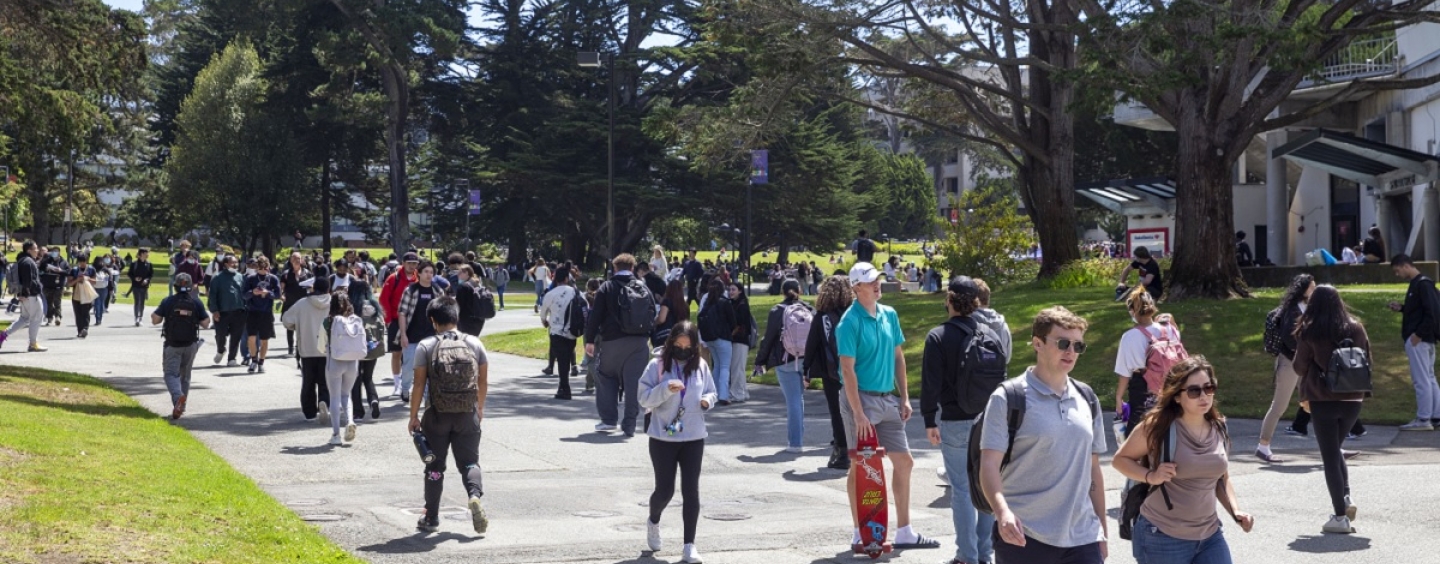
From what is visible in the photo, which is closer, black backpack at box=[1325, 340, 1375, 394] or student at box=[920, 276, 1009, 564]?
student at box=[920, 276, 1009, 564]

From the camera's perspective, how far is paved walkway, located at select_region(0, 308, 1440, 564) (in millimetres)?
8883

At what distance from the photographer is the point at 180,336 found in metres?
14.6

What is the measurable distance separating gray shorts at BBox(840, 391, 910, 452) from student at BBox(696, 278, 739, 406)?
27.0 feet

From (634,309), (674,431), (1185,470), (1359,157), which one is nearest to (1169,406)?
(1185,470)

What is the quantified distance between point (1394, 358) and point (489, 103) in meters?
48.3

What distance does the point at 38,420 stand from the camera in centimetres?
1341

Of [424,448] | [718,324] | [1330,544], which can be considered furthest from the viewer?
[718,324]

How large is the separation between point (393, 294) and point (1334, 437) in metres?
11.6

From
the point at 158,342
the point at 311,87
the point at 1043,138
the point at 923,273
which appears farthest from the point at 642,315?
the point at 311,87

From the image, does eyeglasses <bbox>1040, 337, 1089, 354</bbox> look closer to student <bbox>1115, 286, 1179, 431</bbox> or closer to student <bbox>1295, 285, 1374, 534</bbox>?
student <bbox>1295, 285, 1374, 534</bbox>

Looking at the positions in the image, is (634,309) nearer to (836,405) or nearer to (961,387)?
(836,405)

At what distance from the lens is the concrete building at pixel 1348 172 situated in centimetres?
3397

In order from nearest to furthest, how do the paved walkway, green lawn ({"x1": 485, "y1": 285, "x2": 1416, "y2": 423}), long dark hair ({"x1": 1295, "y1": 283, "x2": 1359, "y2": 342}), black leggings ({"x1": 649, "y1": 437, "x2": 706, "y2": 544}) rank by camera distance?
black leggings ({"x1": 649, "y1": 437, "x2": 706, "y2": 544}), the paved walkway, long dark hair ({"x1": 1295, "y1": 283, "x2": 1359, "y2": 342}), green lawn ({"x1": 485, "y1": 285, "x2": 1416, "y2": 423})

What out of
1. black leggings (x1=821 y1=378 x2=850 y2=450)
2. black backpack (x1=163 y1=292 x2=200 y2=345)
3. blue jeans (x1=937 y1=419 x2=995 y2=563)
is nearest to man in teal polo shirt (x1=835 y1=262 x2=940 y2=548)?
blue jeans (x1=937 y1=419 x2=995 y2=563)
